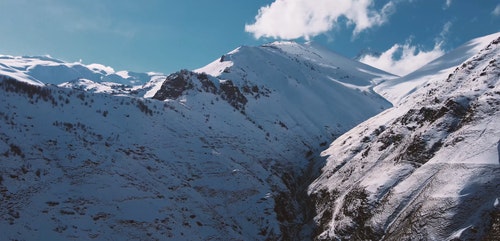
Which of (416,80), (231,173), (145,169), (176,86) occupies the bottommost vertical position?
(231,173)

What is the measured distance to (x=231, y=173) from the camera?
42062mm

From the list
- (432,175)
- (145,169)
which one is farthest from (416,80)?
(145,169)

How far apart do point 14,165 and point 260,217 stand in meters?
19.4

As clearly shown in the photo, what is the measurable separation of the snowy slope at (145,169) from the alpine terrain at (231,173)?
5.1 inches

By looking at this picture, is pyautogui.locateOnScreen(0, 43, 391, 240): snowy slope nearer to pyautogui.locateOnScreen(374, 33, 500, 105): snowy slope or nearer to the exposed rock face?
the exposed rock face

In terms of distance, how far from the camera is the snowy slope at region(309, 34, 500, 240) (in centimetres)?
2505

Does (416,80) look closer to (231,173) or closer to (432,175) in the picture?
(231,173)

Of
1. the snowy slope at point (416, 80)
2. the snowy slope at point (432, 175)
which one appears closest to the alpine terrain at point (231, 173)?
the snowy slope at point (432, 175)

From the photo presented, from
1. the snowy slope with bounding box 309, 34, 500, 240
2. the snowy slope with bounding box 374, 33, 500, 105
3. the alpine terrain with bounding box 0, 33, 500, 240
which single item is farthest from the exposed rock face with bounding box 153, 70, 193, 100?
the snowy slope with bounding box 374, 33, 500, 105

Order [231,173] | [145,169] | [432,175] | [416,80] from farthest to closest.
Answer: [416,80] → [231,173] → [145,169] → [432,175]

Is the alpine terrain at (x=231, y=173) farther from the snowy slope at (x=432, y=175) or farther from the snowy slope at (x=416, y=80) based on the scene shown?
the snowy slope at (x=416, y=80)

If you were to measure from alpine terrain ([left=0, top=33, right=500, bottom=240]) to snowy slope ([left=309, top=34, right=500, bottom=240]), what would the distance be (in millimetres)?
96

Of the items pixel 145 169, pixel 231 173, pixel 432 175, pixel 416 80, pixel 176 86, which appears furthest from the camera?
pixel 416 80

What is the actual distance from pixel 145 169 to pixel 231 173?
29.5 feet
